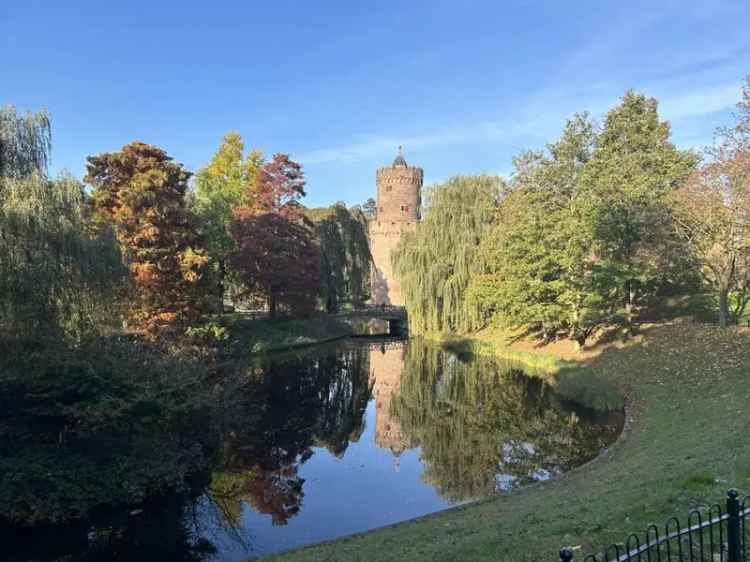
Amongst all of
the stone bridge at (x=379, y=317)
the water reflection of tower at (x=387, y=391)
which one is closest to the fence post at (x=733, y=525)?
the water reflection of tower at (x=387, y=391)

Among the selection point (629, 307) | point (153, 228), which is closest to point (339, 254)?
Result: point (153, 228)

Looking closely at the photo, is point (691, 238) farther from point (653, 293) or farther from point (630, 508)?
point (630, 508)

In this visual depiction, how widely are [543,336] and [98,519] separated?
22202 mm

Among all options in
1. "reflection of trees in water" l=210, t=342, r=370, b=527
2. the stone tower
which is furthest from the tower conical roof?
"reflection of trees in water" l=210, t=342, r=370, b=527

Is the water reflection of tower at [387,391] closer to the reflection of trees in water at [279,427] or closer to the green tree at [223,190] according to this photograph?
the reflection of trees in water at [279,427]

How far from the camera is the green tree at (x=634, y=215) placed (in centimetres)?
2159

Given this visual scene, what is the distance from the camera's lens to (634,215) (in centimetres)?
2220

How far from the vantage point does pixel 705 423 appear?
422 inches

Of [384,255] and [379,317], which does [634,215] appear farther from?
[384,255]

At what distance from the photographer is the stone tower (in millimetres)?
55281

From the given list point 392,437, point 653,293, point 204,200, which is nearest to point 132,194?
point 204,200

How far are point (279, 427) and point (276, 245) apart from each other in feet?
55.9

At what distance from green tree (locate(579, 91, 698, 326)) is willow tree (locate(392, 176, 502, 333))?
6.13 meters

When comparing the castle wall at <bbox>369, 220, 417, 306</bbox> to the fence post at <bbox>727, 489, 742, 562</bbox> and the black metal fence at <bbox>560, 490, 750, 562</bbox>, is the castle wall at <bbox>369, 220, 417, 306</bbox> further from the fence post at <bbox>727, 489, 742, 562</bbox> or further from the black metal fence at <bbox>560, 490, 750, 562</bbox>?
the fence post at <bbox>727, 489, 742, 562</bbox>
